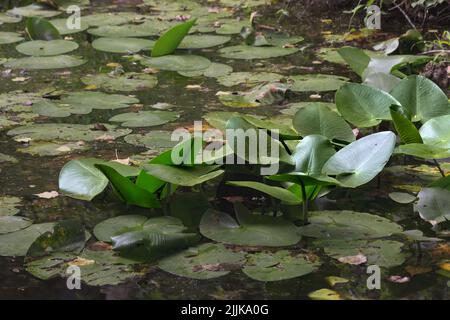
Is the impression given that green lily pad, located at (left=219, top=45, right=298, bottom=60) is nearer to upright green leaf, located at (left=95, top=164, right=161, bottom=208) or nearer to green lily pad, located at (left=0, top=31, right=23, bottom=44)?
green lily pad, located at (left=0, top=31, right=23, bottom=44)

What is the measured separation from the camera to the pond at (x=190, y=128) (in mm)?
1885

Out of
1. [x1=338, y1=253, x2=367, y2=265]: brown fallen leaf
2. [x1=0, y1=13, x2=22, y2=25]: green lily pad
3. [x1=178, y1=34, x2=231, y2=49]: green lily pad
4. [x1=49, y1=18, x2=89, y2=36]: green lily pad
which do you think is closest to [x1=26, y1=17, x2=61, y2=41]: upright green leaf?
[x1=49, y1=18, x2=89, y2=36]: green lily pad

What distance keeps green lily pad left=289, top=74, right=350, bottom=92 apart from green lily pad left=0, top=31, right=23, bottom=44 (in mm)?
1485

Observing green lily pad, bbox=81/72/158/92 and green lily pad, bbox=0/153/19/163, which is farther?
green lily pad, bbox=81/72/158/92

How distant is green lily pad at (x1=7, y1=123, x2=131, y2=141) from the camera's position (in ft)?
9.21

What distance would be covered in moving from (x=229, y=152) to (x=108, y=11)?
2.80m

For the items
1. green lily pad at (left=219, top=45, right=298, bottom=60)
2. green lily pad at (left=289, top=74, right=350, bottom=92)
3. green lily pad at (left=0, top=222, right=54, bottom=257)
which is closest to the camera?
green lily pad at (left=0, top=222, right=54, bottom=257)

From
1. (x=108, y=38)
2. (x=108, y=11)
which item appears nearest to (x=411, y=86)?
(x=108, y=38)

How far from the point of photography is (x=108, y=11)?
481 centimetres

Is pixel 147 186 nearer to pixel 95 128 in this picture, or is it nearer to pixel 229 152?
pixel 229 152

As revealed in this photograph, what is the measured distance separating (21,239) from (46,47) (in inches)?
79.1

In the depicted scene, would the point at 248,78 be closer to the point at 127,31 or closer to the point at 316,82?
the point at 316,82

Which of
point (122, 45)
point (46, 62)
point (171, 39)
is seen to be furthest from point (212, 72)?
point (46, 62)

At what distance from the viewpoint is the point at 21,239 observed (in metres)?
2.08
